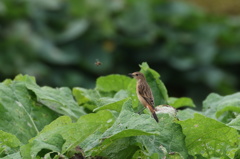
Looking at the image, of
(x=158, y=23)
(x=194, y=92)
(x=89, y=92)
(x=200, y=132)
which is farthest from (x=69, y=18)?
(x=200, y=132)

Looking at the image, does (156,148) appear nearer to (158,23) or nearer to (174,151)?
(174,151)

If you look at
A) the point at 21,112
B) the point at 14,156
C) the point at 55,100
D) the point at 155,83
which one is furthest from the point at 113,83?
the point at 14,156

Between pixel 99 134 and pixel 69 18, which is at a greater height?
pixel 69 18

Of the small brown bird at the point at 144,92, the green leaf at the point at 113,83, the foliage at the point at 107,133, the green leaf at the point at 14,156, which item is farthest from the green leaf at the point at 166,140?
the green leaf at the point at 113,83

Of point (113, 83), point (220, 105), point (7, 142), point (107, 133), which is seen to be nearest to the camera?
point (107, 133)

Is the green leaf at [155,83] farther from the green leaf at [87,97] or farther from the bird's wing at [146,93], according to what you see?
the green leaf at [87,97]

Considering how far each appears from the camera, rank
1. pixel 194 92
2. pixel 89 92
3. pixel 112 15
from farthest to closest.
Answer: pixel 112 15, pixel 194 92, pixel 89 92

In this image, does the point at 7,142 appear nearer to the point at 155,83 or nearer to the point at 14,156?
the point at 14,156
